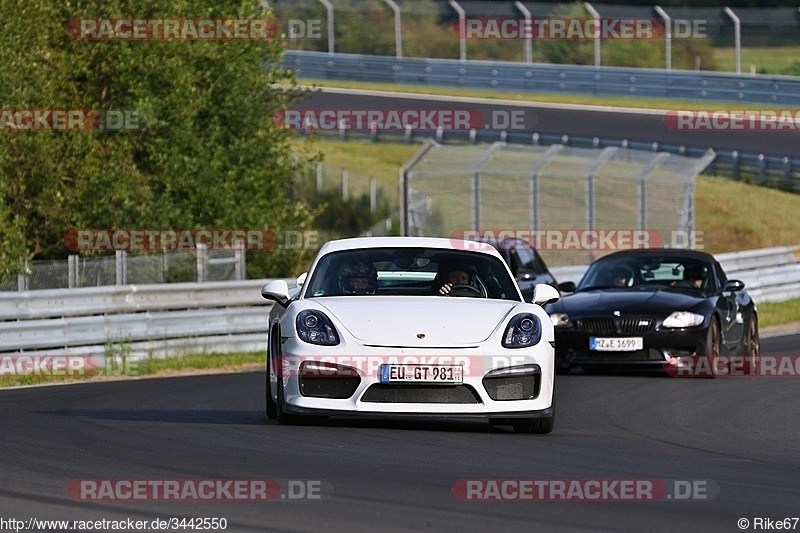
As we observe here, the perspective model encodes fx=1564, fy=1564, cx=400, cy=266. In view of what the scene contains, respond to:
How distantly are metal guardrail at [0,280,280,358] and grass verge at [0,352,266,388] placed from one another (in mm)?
122

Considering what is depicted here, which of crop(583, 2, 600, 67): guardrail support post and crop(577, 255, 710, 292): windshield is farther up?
crop(583, 2, 600, 67): guardrail support post

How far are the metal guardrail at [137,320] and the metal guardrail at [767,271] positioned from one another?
8.90 m

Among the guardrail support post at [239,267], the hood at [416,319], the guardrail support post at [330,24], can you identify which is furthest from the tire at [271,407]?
the guardrail support post at [330,24]

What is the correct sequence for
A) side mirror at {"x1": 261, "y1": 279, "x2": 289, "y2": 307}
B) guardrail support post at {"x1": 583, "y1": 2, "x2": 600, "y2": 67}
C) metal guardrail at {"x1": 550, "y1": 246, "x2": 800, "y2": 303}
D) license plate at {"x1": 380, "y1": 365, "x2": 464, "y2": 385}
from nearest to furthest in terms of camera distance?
license plate at {"x1": 380, "y1": 365, "x2": 464, "y2": 385}
side mirror at {"x1": 261, "y1": 279, "x2": 289, "y2": 307}
metal guardrail at {"x1": 550, "y1": 246, "x2": 800, "y2": 303}
guardrail support post at {"x1": 583, "y1": 2, "x2": 600, "y2": 67}

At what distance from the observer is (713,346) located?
15.6m

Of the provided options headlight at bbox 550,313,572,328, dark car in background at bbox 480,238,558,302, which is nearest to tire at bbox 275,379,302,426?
headlight at bbox 550,313,572,328

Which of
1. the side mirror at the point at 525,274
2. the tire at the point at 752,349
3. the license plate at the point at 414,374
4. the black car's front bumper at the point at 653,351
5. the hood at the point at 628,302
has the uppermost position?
the license plate at the point at 414,374

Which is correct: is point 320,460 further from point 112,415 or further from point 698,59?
point 698,59

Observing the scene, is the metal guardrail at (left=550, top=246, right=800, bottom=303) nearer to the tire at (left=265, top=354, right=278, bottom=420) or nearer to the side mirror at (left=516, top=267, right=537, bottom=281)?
the side mirror at (left=516, top=267, right=537, bottom=281)

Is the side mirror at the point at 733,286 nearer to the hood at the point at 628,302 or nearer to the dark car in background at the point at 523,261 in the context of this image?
the hood at the point at 628,302

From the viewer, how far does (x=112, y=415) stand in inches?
448

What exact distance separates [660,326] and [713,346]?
26.4 inches

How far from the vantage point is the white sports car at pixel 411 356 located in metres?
9.66

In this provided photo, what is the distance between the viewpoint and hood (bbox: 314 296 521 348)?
31.8 ft
